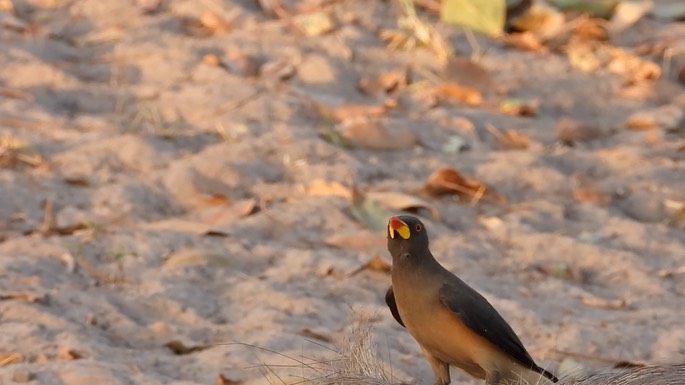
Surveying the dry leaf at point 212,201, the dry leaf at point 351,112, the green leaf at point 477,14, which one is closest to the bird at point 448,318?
the dry leaf at point 212,201

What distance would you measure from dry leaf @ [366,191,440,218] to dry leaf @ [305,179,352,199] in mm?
142

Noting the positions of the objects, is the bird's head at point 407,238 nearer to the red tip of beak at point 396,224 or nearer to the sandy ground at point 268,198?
the red tip of beak at point 396,224

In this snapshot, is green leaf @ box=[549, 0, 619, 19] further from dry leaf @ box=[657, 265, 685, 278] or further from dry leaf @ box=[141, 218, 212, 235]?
dry leaf @ box=[141, 218, 212, 235]

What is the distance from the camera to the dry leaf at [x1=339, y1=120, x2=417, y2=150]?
6137 mm

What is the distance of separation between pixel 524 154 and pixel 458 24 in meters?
1.76

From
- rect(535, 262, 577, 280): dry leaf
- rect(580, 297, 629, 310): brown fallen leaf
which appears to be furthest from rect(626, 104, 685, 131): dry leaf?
rect(580, 297, 629, 310): brown fallen leaf

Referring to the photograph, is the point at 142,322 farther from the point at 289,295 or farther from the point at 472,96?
the point at 472,96

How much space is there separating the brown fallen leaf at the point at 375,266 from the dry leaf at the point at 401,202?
1.66 ft

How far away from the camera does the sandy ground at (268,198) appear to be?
428 centimetres

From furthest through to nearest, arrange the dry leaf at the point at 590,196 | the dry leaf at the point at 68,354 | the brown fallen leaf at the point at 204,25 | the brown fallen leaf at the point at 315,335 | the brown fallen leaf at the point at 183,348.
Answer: the brown fallen leaf at the point at 204,25, the dry leaf at the point at 590,196, the brown fallen leaf at the point at 315,335, the brown fallen leaf at the point at 183,348, the dry leaf at the point at 68,354

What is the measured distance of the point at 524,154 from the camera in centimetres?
609

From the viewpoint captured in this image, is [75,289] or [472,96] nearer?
[75,289]

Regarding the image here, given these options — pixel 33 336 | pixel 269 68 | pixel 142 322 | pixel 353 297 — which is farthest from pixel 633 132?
pixel 33 336

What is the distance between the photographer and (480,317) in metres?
3.59
